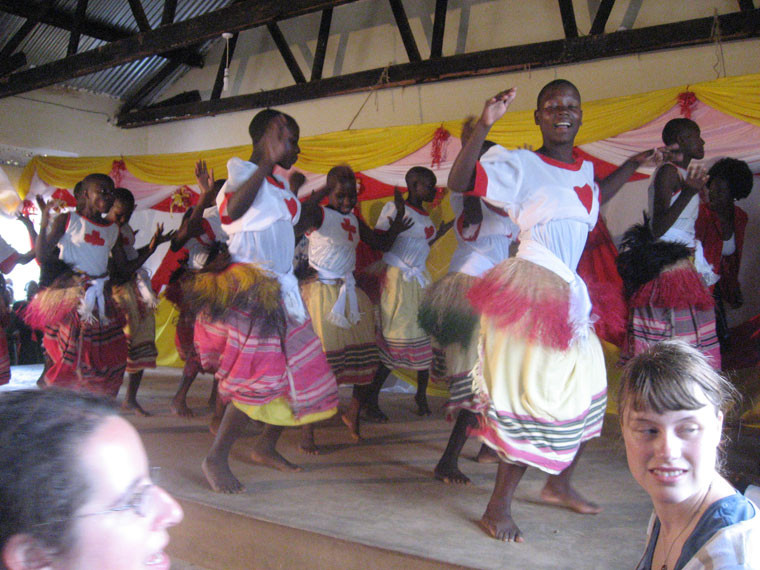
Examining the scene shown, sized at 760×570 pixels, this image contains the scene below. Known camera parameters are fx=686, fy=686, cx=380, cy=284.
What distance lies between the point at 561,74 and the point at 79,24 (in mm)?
5051

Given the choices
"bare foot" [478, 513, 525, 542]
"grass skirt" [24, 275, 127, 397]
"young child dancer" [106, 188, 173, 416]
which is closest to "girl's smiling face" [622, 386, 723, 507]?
"bare foot" [478, 513, 525, 542]

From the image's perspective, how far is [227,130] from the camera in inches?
345

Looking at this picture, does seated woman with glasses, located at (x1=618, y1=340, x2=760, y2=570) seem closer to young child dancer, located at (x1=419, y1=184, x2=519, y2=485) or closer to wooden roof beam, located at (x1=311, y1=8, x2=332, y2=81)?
young child dancer, located at (x1=419, y1=184, x2=519, y2=485)

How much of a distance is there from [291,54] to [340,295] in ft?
14.0

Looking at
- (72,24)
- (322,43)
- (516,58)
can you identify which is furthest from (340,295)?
→ (72,24)

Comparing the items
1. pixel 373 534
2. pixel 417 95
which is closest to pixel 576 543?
pixel 373 534

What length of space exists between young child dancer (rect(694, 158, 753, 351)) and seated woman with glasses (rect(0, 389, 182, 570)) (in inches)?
152

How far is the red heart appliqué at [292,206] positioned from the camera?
330 centimetres

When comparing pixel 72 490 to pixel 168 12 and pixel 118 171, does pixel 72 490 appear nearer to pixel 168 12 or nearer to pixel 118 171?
pixel 168 12

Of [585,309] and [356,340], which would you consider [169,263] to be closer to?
[356,340]

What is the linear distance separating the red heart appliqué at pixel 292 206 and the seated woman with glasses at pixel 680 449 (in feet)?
7.37

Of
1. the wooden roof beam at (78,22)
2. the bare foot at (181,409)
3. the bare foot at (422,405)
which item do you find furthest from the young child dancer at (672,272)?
the wooden roof beam at (78,22)

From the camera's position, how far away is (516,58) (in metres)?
6.09

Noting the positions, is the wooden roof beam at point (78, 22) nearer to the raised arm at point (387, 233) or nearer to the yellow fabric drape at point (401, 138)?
the yellow fabric drape at point (401, 138)
